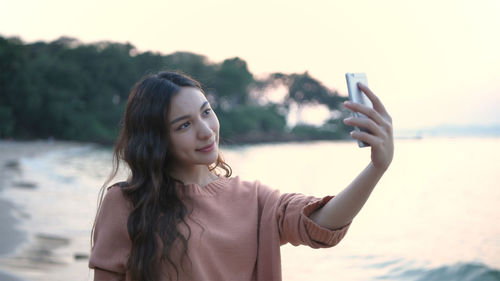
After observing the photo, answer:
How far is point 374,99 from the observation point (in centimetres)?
130

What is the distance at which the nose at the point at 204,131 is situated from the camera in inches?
67.6

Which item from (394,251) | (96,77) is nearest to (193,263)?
(394,251)

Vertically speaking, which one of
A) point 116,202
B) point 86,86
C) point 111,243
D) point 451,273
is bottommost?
point 451,273

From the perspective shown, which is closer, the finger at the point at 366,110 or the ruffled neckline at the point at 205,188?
the finger at the point at 366,110

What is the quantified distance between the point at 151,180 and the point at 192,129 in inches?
8.8

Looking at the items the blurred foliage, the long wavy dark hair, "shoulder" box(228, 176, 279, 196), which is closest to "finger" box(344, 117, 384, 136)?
"shoulder" box(228, 176, 279, 196)

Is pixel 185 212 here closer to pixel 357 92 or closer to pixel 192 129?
pixel 192 129

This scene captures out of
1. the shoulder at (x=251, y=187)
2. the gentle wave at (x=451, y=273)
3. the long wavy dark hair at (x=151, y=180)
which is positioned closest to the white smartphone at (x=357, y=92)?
the shoulder at (x=251, y=187)

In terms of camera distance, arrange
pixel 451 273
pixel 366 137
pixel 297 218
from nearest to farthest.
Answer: pixel 366 137, pixel 297 218, pixel 451 273

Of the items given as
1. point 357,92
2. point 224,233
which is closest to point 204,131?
point 224,233

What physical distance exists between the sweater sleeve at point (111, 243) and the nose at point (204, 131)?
0.33 meters

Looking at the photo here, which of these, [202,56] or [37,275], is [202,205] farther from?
[202,56]

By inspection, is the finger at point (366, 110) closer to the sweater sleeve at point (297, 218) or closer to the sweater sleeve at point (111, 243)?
the sweater sleeve at point (297, 218)

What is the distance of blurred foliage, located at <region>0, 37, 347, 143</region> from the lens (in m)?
35.7
